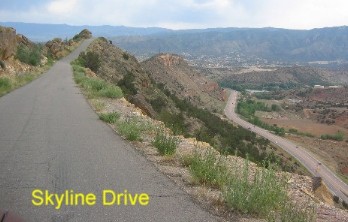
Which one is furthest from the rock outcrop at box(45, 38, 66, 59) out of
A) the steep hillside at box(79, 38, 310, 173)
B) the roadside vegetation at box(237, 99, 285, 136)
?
the roadside vegetation at box(237, 99, 285, 136)

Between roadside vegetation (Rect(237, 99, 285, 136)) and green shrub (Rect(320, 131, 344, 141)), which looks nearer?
green shrub (Rect(320, 131, 344, 141))

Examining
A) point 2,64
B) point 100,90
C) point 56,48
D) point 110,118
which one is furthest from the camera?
point 56,48

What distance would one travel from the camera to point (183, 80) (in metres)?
116

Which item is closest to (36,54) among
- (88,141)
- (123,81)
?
(123,81)

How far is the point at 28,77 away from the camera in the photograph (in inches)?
1102

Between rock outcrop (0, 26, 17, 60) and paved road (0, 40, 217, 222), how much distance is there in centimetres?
1662

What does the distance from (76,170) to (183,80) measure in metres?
108

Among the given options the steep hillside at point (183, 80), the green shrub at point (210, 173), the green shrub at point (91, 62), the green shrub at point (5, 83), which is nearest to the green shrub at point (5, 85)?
the green shrub at point (5, 83)

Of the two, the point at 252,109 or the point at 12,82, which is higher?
the point at 12,82

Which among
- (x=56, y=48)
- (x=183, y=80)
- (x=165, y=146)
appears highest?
(x=165, y=146)

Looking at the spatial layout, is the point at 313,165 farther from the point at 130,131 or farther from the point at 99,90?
the point at 130,131

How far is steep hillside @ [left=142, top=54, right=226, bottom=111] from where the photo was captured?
333 ft

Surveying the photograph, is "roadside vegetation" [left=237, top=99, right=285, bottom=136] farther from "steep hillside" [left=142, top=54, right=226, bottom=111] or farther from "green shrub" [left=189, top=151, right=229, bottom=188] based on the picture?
"green shrub" [left=189, top=151, right=229, bottom=188]

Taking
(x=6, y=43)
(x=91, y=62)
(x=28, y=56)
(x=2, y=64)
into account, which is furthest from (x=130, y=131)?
(x=91, y=62)
